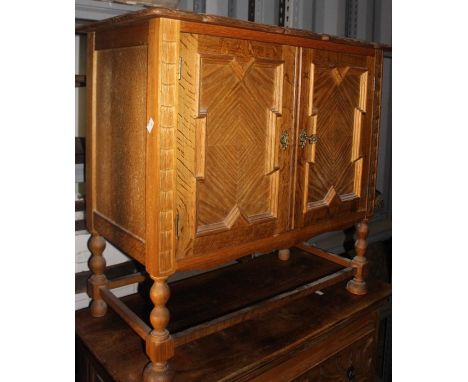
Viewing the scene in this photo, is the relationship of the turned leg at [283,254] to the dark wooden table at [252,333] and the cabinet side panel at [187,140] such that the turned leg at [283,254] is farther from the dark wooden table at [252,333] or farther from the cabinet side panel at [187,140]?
the cabinet side panel at [187,140]

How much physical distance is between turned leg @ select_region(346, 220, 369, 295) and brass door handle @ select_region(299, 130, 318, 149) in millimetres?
521

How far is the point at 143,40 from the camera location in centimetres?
131

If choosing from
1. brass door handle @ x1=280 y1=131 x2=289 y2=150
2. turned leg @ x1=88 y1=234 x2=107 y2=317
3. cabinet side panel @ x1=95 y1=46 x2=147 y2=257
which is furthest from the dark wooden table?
brass door handle @ x1=280 y1=131 x2=289 y2=150

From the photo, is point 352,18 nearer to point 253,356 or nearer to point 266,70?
point 266,70

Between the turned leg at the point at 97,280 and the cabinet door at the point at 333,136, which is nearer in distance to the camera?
the cabinet door at the point at 333,136

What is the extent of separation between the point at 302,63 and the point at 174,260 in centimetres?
75

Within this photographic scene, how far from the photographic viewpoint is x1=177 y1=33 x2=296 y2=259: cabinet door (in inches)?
52.3

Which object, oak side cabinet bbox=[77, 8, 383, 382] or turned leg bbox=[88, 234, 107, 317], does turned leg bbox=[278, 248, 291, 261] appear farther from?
turned leg bbox=[88, 234, 107, 317]

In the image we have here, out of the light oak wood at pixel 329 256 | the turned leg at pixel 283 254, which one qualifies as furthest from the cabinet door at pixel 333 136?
the turned leg at pixel 283 254

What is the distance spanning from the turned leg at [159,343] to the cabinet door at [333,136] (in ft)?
1.82

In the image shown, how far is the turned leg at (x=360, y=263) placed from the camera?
79.1 inches

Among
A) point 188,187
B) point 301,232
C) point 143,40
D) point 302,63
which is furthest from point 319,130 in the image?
point 143,40

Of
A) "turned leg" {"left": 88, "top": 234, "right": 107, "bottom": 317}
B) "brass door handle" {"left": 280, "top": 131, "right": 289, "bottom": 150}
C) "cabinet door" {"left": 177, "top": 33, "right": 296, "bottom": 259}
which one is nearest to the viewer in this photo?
"cabinet door" {"left": 177, "top": 33, "right": 296, "bottom": 259}

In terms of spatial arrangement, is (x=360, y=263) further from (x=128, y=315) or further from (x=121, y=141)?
(x=121, y=141)
